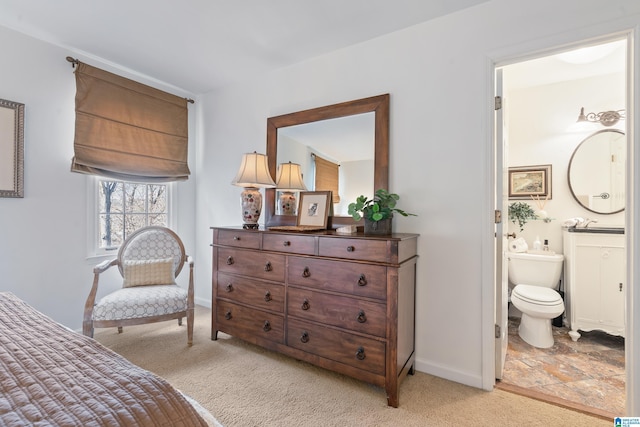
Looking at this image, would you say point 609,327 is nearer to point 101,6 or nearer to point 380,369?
point 380,369

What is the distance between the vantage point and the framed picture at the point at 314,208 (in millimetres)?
2518

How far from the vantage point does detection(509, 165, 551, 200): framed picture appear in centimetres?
321

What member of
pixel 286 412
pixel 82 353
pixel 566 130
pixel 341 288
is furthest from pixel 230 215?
pixel 566 130

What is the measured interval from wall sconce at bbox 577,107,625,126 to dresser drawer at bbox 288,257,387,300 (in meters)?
2.82

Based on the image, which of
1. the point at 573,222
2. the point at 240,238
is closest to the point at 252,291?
the point at 240,238

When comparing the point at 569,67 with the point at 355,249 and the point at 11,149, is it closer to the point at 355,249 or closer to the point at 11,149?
the point at 355,249

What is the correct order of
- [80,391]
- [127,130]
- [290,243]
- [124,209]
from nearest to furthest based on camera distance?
[80,391] < [290,243] < [127,130] < [124,209]

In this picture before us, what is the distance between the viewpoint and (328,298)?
80.0 inches

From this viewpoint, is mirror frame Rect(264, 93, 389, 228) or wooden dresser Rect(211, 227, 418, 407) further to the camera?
mirror frame Rect(264, 93, 389, 228)

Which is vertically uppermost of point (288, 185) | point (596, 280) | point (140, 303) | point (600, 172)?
point (600, 172)

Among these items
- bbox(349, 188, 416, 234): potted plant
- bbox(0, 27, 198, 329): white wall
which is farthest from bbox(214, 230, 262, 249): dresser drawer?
bbox(0, 27, 198, 329): white wall

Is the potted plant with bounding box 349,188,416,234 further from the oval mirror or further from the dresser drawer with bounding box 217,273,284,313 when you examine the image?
the oval mirror

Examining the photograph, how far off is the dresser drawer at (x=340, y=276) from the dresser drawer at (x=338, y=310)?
6cm

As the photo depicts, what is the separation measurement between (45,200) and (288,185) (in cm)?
204
